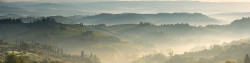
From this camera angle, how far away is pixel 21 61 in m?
179

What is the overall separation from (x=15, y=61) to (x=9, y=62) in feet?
16.4

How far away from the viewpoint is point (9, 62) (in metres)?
172

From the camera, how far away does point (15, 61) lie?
171 m

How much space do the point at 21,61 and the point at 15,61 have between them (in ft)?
26.6

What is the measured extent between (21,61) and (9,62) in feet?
28.3
